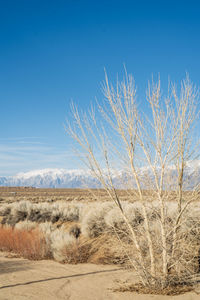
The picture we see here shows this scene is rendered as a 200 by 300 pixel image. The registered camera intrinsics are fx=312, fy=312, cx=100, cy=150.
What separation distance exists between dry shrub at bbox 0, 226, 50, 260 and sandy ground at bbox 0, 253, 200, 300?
2.04 ft

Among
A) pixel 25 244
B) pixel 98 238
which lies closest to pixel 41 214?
pixel 25 244

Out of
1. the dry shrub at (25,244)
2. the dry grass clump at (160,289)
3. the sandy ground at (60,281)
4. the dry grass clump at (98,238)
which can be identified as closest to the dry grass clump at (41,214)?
the dry grass clump at (98,238)

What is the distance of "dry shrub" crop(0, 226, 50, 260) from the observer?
35.6 ft

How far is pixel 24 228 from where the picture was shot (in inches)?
560

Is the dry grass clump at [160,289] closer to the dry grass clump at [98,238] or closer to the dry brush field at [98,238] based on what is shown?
the dry brush field at [98,238]

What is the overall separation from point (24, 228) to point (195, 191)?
9819 millimetres

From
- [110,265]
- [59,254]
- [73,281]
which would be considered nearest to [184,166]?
[73,281]

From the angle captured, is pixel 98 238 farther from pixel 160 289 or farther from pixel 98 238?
pixel 160 289

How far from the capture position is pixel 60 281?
7.79m

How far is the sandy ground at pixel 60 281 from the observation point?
6.58m

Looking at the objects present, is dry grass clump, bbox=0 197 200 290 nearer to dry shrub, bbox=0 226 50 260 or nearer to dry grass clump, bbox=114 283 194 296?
dry shrub, bbox=0 226 50 260

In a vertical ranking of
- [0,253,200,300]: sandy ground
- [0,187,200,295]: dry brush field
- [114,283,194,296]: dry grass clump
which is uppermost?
[0,187,200,295]: dry brush field

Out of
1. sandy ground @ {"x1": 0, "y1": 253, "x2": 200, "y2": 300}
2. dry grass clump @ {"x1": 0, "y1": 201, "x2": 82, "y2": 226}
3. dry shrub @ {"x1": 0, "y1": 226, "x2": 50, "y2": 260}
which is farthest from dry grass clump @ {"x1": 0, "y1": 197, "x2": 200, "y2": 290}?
sandy ground @ {"x1": 0, "y1": 253, "x2": 200, "y2": 300}

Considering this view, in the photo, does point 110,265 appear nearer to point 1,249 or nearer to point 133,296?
point 133,296
